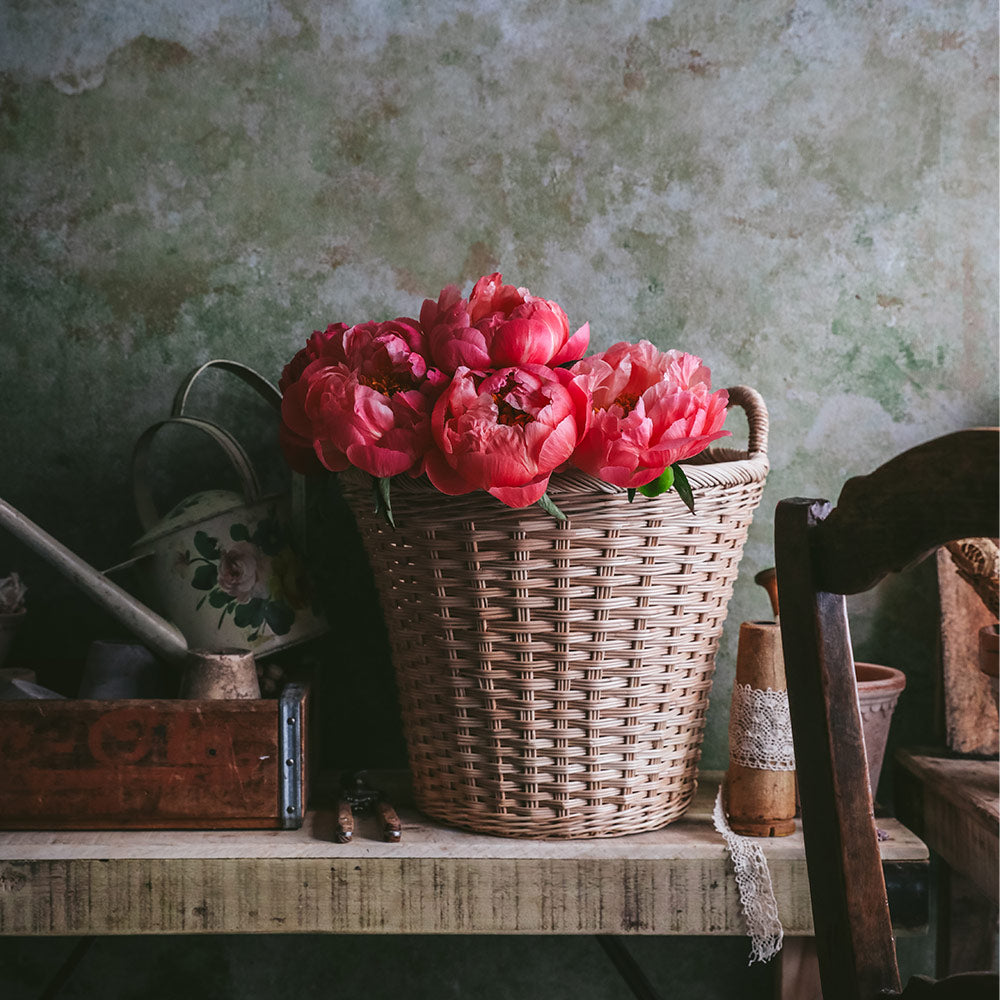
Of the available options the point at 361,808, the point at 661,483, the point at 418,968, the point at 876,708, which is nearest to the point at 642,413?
the point at 661,483

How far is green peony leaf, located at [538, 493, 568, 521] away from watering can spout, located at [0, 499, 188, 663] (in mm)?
449

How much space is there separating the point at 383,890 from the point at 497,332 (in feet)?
1.84

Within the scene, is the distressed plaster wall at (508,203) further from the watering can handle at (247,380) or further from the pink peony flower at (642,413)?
the pink peony flower at (642,413)

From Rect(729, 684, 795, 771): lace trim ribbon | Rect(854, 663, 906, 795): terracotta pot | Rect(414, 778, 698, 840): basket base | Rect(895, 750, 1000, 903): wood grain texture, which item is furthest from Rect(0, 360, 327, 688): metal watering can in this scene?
Rect(895, 750, 1000, 903): wood grain texture

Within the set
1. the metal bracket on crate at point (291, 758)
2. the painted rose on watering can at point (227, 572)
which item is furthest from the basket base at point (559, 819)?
the painted rose on watering can at point (227, 572)

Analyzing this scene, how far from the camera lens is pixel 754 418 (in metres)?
1.09

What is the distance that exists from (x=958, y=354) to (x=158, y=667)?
1.14 meters

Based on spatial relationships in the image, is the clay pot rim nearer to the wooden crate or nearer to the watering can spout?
the wooden crate

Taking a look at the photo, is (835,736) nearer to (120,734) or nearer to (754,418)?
(754,418)

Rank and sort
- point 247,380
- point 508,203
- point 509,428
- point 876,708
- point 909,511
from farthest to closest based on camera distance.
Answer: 1. point 508,203
2. point 247,380
3. point 876,708
4. point 509,428
5. point 909,511

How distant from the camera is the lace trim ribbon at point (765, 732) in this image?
3.22 ft

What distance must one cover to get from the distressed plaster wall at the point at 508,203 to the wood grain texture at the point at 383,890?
1.26ft

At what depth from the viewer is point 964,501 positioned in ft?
1.40

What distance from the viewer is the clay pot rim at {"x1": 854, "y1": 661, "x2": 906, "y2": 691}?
1.02 meters
